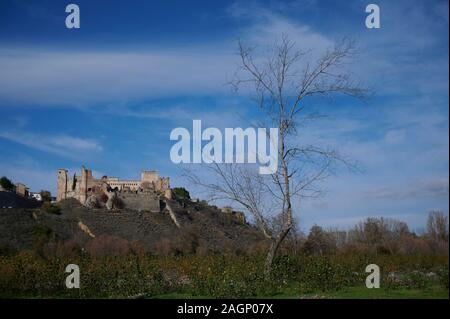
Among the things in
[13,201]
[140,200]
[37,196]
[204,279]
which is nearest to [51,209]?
[13,201]

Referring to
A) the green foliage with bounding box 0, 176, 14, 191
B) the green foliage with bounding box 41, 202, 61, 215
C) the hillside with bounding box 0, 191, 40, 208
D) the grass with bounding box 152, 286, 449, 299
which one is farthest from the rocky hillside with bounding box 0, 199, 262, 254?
the grass with bounding box 152, 286, 449, 299

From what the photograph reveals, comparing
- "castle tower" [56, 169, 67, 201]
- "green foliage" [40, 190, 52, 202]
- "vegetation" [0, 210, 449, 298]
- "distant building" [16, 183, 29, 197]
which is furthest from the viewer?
"green foliage" [40, 190, 52, 202]

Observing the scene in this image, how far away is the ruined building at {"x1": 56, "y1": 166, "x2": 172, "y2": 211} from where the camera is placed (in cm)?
5944

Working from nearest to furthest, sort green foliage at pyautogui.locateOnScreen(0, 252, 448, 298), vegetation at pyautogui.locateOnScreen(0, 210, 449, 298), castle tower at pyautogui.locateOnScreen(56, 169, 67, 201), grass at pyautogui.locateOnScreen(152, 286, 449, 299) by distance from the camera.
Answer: grass at pyautogui.locateOnScreen(152, 286, 449, 299) < vegetation at pyautogui.locateOnScreen(0, 210, 449, 298) < green foliage at pyautogui.locateOnScreen(0, 252, 448, 298) < castle tower at pyautogui.locateOnScreen(56, 169, 67, 201)

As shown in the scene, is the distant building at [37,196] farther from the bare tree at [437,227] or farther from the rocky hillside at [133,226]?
the bare tree at [437,227]

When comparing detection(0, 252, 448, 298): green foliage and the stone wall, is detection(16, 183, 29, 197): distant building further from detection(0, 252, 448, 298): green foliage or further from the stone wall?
detection(0, 252, 448, 298): green foliage

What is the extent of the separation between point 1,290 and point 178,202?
52309 millimetres

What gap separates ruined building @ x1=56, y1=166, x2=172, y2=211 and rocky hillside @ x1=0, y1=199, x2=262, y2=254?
1883mm

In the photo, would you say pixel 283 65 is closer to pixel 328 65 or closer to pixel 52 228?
pixel 328 65

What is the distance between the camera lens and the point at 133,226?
49688 mm

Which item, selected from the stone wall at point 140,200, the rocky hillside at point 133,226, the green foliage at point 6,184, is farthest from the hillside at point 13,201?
the stone wall at point 140,200

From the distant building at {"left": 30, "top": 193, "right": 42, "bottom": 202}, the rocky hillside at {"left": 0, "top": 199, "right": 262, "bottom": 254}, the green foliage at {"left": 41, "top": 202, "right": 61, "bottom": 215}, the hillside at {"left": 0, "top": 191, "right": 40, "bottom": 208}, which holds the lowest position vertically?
the rocky hillside at {"left": 0, "top": 199, "right": 262, "bottom": 254}

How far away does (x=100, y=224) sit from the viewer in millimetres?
49250

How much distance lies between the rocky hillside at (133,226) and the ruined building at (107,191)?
1.88 m
